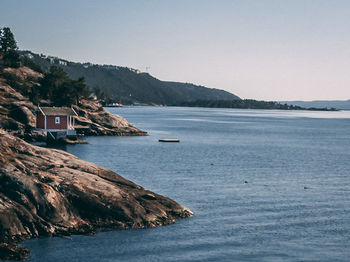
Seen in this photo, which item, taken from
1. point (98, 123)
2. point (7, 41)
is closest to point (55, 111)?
point (98, 123)

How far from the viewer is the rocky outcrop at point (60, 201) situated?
3394 cm

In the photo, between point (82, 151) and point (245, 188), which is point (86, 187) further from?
point (82, 151)

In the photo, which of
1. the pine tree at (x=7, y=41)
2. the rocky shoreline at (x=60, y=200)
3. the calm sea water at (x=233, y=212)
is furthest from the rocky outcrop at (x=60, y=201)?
the pine tree at (x=7, y=41)

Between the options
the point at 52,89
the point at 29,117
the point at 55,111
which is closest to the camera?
the point at 55,111

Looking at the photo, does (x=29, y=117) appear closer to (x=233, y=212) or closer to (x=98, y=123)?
(x=98, y=123)

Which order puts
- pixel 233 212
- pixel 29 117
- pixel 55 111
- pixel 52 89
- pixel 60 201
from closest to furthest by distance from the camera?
pixel 60 201 → pixel 233 212 → pixel 55 111 → pixel 29 117 → pixel 52 89

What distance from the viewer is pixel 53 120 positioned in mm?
101938

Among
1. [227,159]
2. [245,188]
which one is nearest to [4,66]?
[227,159]

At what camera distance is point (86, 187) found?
38062 mm

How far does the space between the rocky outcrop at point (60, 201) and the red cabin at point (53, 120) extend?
5975 centimetres

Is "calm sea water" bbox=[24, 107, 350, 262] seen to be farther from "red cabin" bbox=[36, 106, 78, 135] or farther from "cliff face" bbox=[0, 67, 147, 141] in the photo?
"cliff face" bbox=[0, 67, 147, 141]

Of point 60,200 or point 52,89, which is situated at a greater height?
point 52,89

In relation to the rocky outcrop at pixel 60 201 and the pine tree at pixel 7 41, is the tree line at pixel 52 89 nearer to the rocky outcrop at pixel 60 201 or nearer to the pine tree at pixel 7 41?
the pine tree at pixel 7 41

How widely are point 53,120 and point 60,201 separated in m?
68.7
